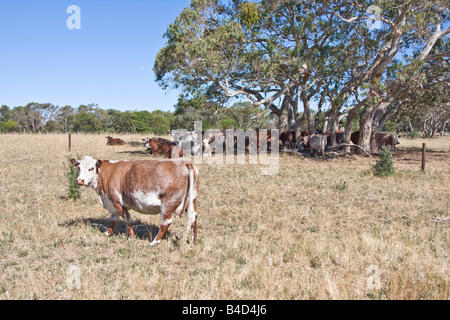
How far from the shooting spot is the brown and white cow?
5.45 metres

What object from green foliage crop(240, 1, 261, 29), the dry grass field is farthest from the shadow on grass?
green foliage crop(240, 1, 261, 29)

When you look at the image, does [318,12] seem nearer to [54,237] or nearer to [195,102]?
[195,102]

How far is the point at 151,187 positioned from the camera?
546cm

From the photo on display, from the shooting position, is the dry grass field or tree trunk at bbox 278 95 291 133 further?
tree trunk at bbox 278 95 291 133

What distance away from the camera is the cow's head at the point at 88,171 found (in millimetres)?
5841

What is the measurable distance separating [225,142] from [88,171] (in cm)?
1729

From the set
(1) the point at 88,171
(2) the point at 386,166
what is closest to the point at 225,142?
(2) the point at 386,166

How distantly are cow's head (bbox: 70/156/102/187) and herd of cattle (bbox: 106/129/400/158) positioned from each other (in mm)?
12673

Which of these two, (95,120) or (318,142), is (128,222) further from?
(95,120)

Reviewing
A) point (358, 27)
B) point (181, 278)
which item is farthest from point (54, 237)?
point (358, 27)

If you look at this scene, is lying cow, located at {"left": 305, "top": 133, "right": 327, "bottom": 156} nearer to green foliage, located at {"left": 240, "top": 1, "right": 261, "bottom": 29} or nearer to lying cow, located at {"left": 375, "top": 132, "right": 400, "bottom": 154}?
lying cow, located at {"left": 375, "top": 132, "right": 400, "bottom": 154}

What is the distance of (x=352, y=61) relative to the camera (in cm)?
1853

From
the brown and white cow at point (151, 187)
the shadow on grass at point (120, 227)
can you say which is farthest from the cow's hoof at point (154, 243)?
the shadow on grass at point (120, 227)

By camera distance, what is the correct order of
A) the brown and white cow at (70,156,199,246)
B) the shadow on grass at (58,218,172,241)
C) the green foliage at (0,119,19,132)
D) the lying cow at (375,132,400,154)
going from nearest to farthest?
the brown and white cow at (70,156,199,246), the shadow on grass at (58,218,172,241), the lying cow at (375,132,400,154), the green foliage at (0,119,19,132)
